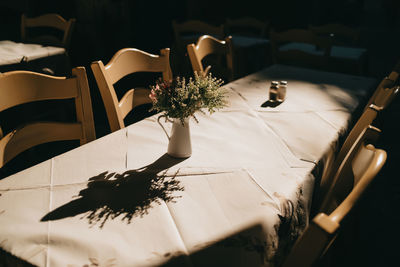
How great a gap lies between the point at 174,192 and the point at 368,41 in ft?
27.3

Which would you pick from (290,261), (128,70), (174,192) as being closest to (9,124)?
(128,70)

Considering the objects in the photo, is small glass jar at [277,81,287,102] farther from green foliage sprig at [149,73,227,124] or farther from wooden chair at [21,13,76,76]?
wooden chair at [21,13,76,76]

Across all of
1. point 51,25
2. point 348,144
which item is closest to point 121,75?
point 348,144

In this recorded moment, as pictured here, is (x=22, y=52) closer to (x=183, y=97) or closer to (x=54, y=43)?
(x=54, y=43)

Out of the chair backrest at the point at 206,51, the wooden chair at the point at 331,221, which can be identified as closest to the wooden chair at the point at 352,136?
the wooden chair at the point at 331,221

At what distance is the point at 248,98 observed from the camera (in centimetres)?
155

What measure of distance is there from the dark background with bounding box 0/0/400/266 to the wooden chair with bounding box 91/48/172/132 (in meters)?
1.09

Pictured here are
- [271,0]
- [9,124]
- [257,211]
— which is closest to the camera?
[257,211]

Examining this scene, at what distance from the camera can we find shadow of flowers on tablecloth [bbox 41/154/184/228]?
0.74 metres

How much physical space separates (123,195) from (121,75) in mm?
716

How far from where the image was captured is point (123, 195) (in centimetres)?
82

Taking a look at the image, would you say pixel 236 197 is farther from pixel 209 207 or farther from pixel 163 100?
pixel 163 100

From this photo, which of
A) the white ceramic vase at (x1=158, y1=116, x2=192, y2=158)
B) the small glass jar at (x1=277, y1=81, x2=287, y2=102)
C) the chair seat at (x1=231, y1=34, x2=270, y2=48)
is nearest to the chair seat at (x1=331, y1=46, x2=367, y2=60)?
the chair seat at (x1=231, y1=34, x2=270, y2=48)

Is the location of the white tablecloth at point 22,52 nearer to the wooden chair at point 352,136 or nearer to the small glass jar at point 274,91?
the small glass jar at point 274,91
